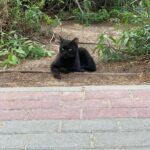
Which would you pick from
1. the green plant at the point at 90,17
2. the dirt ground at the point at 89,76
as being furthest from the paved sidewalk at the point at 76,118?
the green plant at the point at 90,17

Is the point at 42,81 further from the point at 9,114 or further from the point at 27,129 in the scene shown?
the point at 27,129

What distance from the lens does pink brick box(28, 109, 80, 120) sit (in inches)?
225

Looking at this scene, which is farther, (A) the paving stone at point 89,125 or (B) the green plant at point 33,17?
(B) the green plant at point 33,17

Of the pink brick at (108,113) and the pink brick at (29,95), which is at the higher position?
the pink brick at (108,113)

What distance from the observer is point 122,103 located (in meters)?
6.18

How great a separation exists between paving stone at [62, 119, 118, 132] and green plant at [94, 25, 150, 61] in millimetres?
2806

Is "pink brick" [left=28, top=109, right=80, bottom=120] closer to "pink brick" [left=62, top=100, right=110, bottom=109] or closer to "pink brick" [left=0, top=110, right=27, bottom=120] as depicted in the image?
"pink brick" [left=0, top=110, right=27, bottom=120]

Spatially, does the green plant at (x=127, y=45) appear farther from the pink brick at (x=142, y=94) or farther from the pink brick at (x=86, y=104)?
the pink brick at (x=86, y=104)

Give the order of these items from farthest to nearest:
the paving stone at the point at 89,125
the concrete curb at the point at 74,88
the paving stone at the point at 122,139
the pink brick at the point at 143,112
Result: the concrete curb at the point at 74,88 < the pink brick at the point at 143,112 < the paving stone at the point at 89,125 < the paving stone at the point at 122,139

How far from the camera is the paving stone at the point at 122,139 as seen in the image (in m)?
4.81

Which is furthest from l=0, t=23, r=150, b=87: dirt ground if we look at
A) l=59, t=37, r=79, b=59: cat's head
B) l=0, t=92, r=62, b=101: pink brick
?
l=0, t=92, r=62, b=101: pink brick

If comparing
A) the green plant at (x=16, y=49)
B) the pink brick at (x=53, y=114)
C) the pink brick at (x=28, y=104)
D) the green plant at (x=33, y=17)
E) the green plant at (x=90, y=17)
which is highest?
the pink brick at (x=53, y=114)

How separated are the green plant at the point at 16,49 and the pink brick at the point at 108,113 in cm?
258

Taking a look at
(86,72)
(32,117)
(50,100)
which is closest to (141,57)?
(86,72)
